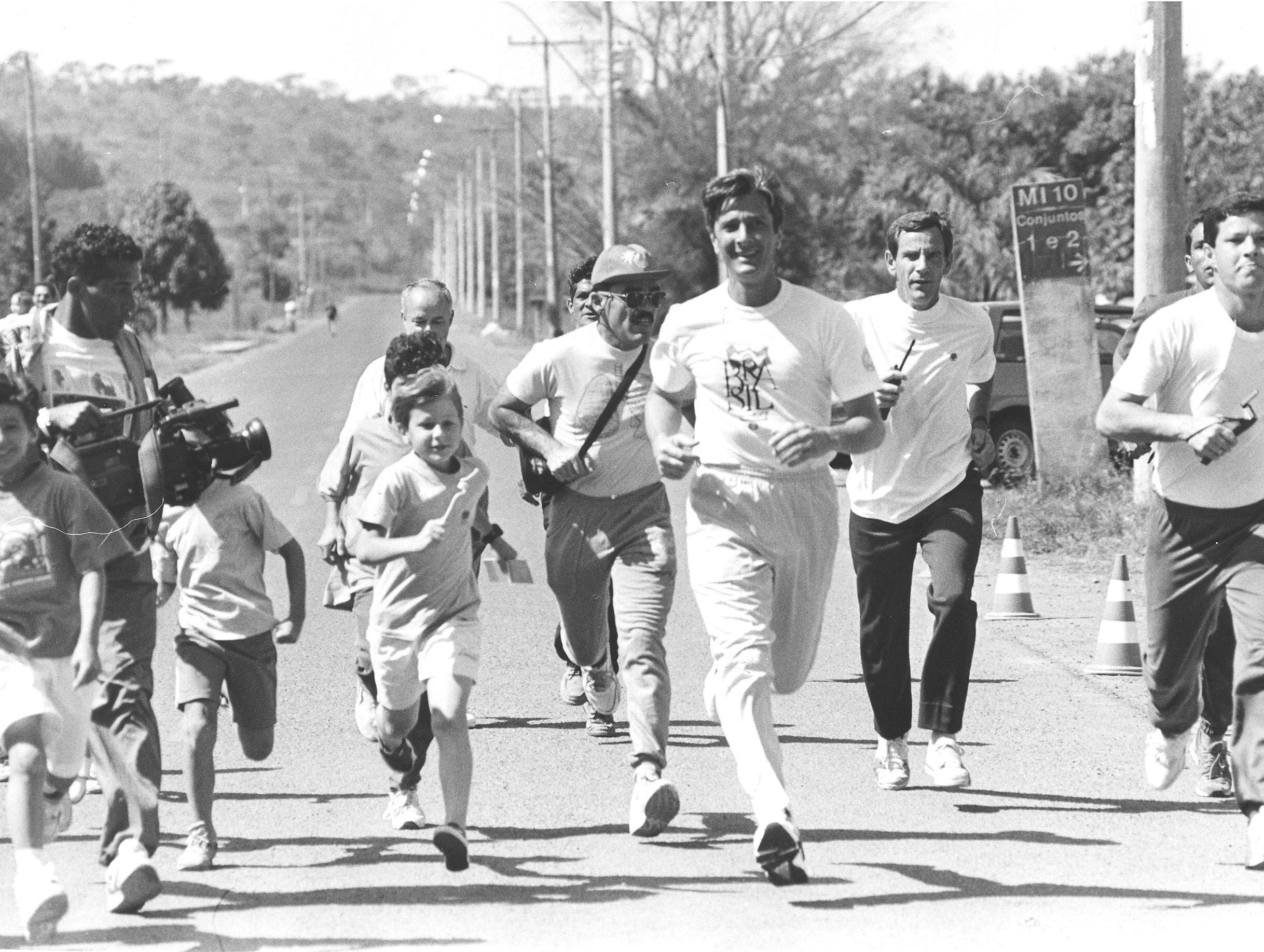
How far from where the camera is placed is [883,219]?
119ft

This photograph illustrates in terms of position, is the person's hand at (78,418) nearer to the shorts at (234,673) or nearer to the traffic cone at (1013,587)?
the shorts at (234,673)

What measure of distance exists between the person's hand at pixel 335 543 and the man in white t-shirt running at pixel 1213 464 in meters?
2.49

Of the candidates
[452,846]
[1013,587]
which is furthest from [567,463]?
[1013,587]

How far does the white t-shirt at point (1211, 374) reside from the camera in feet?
19.7

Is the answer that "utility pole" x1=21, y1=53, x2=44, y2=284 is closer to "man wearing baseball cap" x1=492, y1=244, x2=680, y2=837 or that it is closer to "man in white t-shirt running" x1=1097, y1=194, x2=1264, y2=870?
"man wearing baseball cap" x1=492, y1=244, x2=680, y2=837

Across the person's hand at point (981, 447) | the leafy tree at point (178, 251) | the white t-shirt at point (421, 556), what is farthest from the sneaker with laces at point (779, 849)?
the leafy tree at point (178, 251)

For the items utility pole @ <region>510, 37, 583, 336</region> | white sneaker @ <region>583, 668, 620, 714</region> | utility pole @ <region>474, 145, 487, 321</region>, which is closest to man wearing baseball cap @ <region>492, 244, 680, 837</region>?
white sneaker @ <region>583, 668, 620, 714</region>

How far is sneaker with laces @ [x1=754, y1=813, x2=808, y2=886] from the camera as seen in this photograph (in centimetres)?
547

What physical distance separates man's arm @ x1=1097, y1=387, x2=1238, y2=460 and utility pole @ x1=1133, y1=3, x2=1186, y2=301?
27.5 feet

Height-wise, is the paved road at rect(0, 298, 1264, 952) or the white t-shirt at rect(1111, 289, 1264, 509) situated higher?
the white t-shirt at rect(1111, 289, 1264, 509)

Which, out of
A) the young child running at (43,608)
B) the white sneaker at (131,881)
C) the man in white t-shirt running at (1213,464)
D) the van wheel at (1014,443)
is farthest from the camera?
the van wheel at (1014,443)

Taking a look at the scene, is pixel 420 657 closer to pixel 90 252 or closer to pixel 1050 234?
pixel 90 252

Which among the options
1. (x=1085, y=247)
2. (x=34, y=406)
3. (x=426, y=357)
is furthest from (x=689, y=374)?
(x=1085, y=247)

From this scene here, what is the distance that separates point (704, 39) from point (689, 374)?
39664 millimetres
